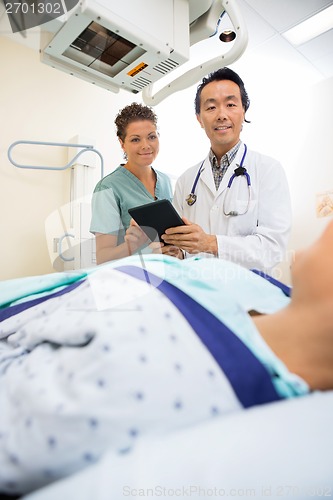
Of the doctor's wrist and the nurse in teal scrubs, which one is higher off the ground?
the nurse in teal scrubs

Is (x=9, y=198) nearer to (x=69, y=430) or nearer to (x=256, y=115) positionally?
(x=69, y=430)

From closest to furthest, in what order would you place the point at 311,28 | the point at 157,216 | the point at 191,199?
the point at 157,216 → the point at 191,199 → the point at 311,28

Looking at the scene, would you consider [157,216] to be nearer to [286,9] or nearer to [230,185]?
[230,185]

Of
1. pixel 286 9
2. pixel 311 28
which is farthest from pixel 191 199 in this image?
pixel 311 28

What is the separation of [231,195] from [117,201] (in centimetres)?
56

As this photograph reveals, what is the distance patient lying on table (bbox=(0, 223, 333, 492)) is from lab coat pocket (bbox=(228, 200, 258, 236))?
2.92ft

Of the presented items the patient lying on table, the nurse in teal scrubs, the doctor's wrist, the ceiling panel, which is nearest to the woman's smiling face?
the nurse in teal scrubs

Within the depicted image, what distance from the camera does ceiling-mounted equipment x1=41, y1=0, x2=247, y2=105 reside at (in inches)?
34.2


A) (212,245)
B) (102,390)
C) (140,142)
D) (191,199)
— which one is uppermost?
(140,142)

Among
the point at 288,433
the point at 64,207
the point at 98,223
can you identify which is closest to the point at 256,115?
the point at 64,207

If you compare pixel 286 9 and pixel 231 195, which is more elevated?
pixel 286 9

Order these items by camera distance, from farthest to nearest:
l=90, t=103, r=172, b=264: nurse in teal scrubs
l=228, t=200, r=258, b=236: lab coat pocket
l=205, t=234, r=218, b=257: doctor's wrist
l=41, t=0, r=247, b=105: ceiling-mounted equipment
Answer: l=90, t=103, r=172, b=264: nurse in teal scrubs → l=228, t=200, r=258, b=236: lab coat pocket → l=205, t=234, r=218, b=257: doctor's wrist → l=41, t=0, r=247, b=105: ceiling-mounted equipment

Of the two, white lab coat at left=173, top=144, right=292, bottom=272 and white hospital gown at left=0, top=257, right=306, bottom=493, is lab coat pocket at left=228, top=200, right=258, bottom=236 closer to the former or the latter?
white lab coat at left=173, top=144, right=292, bottom=272

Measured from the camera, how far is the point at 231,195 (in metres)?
1.53
